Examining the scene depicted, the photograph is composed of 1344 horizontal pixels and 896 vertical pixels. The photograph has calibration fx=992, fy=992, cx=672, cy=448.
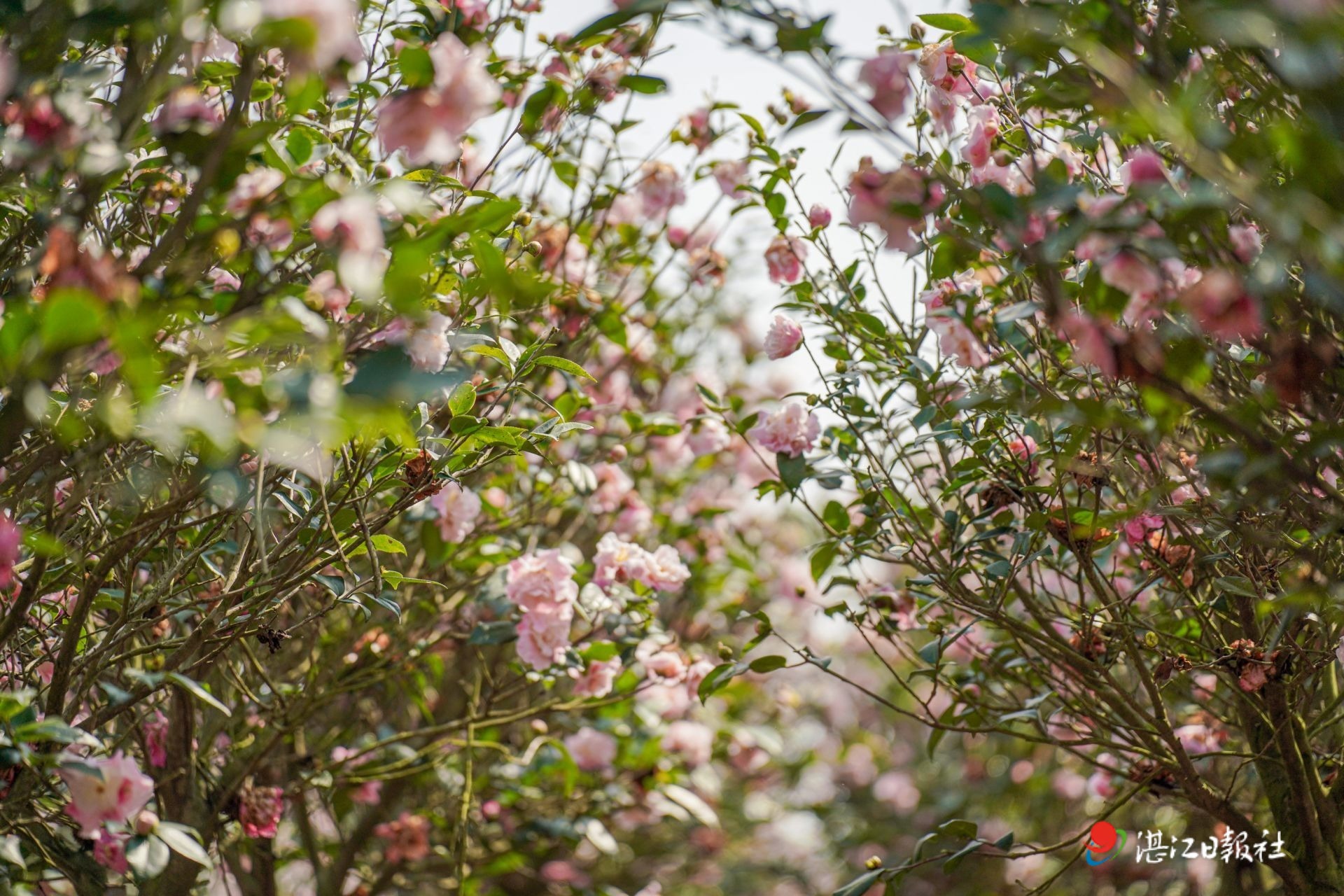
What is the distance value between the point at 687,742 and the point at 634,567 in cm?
103

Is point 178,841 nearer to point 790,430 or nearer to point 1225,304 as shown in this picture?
point 790,430

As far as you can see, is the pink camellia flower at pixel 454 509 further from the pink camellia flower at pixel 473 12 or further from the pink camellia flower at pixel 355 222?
the pink camellia flower at pixel 355 222

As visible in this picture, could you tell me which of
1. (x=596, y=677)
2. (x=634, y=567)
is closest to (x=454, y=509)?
(x=634, y=567)

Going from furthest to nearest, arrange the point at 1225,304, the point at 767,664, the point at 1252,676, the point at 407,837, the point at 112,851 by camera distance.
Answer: the point at 407,837, the point at 767,664, the point at 1252,676, the point at 112,851, the point at 1225,304

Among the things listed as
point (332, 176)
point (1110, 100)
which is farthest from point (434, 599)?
point (1110, 100)

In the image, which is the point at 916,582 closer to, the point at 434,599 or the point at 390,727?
the point at 434,599

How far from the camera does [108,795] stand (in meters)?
1.25

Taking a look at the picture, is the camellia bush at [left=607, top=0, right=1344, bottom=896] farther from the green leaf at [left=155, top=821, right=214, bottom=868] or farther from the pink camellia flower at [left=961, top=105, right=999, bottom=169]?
the green leaf at [left=155, top=821, right=214, bottom=868]

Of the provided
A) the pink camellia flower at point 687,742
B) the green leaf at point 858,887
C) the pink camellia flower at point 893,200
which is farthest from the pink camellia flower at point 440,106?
the pink camellia flower at point 687,742

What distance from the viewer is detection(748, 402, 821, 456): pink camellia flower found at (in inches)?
76.8

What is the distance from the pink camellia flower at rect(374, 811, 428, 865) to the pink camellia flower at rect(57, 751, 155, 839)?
1.38 meters

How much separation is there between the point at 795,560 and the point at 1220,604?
114 inches

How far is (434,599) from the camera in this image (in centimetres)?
229

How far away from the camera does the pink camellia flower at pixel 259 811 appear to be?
6.20 feet
